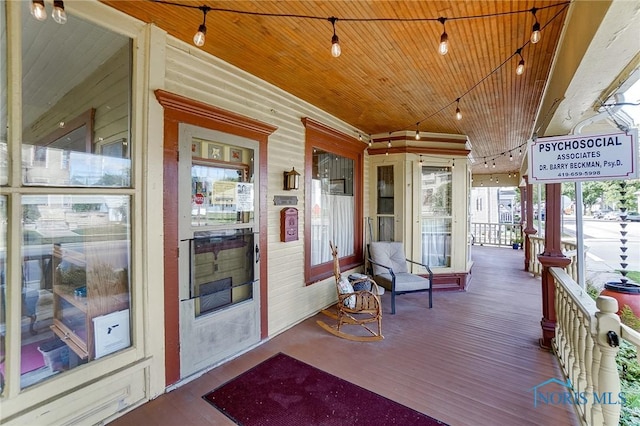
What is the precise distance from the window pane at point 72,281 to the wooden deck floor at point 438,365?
2.00 ft

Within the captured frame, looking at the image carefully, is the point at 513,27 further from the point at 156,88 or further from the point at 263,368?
the point at 263,368

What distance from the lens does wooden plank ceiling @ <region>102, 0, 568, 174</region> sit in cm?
201

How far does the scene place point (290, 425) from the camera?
6.63 ft

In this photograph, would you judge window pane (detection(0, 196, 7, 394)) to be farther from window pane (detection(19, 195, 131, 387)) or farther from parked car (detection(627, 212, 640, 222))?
parked car (detection(627, 212, 640, 222))

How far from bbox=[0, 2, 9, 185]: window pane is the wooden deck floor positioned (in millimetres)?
1805

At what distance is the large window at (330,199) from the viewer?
3990mm

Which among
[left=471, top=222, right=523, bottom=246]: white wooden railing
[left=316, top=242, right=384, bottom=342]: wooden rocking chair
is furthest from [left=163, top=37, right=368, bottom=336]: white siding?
[left=471, top=222, right=523, bottom=246]: white wooden railing

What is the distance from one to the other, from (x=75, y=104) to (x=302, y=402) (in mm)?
2782

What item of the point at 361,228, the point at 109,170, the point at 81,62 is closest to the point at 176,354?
the point at 109,170

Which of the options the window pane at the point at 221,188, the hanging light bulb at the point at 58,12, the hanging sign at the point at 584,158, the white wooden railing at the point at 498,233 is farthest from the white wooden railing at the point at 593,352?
the white wooden railing at the point at 498,233

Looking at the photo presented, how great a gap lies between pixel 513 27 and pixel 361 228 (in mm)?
3536

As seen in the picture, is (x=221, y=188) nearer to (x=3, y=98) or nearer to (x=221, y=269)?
(x=221, y=269)

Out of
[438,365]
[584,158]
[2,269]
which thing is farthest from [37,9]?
[438,365]

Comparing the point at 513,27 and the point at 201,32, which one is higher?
the point at 513,27
